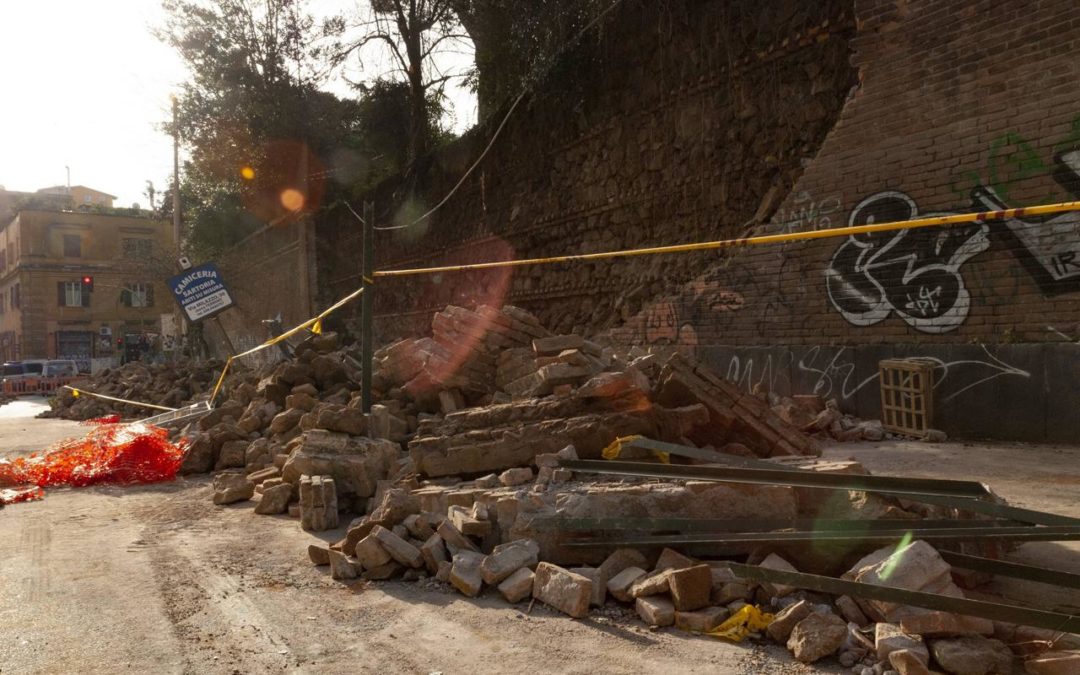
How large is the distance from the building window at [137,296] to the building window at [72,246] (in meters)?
4.43

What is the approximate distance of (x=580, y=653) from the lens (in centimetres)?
296

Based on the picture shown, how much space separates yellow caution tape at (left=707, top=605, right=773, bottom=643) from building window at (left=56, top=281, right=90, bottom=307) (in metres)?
55.4

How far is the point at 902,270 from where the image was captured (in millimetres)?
7691

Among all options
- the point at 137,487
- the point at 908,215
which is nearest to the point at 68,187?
the point at 137,487

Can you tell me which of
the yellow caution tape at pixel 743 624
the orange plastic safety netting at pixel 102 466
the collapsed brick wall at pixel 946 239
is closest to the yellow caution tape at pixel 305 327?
the orange plastic safety netting at pixel 102 466

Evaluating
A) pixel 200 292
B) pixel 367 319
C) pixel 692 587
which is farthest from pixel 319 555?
pixel 200 292

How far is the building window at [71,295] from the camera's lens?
48094 millimetres

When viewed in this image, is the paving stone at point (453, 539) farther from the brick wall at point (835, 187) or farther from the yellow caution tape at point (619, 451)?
the brick wall at point (835, 187)

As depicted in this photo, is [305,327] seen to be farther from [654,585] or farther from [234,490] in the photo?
[654,585]

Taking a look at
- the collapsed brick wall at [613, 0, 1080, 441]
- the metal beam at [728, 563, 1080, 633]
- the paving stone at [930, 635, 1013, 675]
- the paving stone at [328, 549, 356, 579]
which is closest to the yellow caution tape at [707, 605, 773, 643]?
the metal beam at [728, 563, 1080, 633]

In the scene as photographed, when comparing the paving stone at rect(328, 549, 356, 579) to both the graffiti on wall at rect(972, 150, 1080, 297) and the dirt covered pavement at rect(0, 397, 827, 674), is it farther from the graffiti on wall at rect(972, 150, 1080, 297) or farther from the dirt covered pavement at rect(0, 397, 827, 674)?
the graffiti on wall at rect(972, 150, 1080, 297)

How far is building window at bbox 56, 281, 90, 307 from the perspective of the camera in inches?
1893

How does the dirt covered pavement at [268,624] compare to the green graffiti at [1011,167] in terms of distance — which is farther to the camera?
the green graffiti at [1011,167]

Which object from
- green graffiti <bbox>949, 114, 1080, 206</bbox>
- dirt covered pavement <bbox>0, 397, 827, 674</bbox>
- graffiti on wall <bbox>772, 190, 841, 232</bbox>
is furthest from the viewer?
graffiti on wall <bbox>772, 190, 841, 232</bbox>
